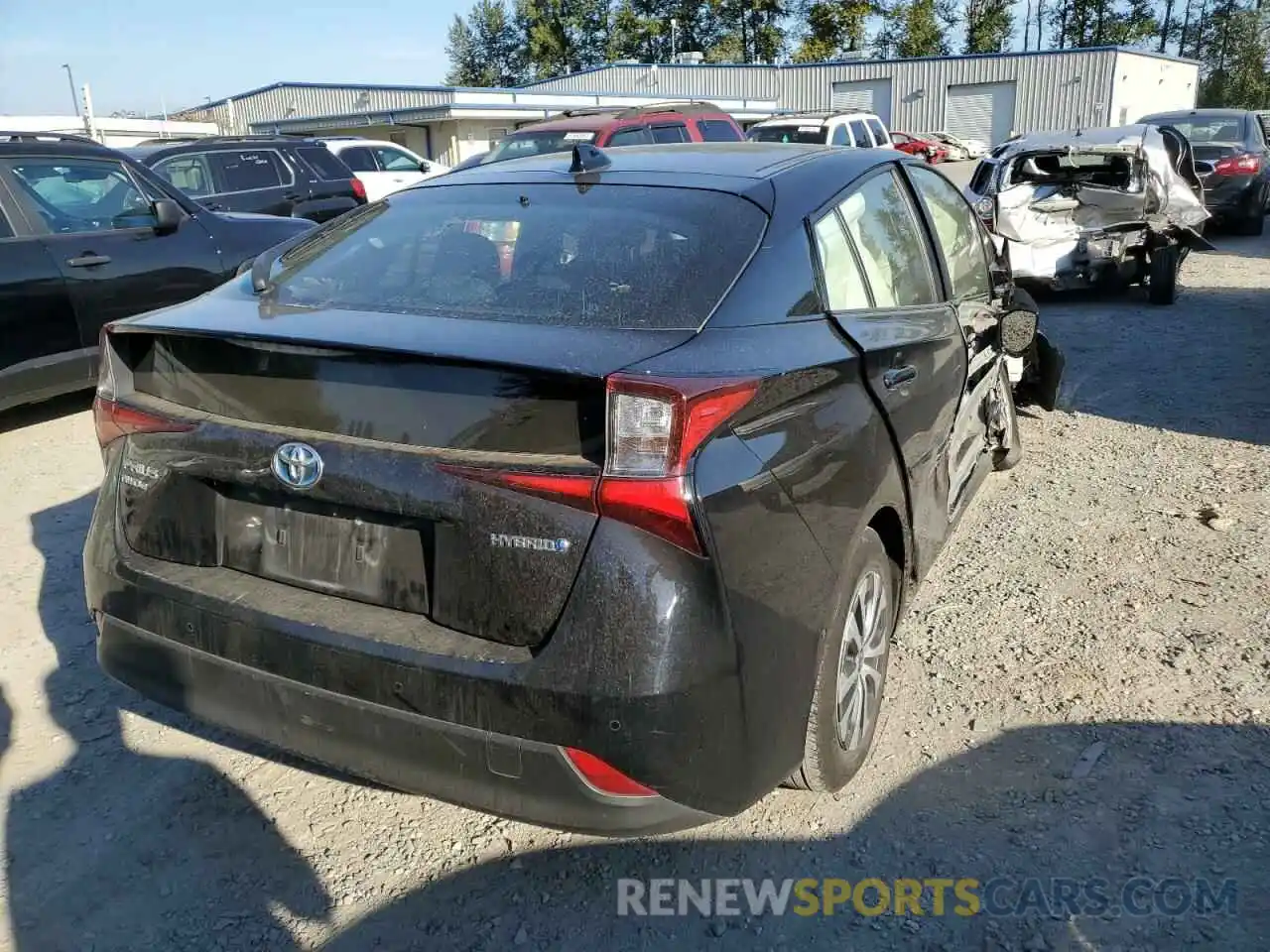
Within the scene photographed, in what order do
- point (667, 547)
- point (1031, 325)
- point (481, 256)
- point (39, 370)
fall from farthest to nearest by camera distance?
point (39, 370)
point (1031, 325)
point (481, 256)
point (667, 547)

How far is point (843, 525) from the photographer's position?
99.0 inches

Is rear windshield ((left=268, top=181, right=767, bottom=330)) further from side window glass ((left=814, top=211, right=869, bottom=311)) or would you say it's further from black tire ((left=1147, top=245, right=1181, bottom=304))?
black tire ((left=1147, top=245, right=1181, bottom=304))

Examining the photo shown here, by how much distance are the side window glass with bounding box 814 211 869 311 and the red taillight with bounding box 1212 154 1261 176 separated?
13.7 m

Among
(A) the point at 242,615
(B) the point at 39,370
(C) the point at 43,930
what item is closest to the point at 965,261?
(A) the point at 242,615

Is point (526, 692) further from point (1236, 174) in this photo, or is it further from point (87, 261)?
point (1236, 174)

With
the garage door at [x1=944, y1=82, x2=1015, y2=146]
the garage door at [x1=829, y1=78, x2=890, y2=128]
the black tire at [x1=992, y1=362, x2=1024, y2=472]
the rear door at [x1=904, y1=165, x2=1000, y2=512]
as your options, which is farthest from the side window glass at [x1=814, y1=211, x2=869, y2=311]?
the garage door at [x1=829, y1=78, x2=890, y2=128]

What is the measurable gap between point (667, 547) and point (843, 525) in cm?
69

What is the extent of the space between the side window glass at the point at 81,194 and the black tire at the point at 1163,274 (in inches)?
339

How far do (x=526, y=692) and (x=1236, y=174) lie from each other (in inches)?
608

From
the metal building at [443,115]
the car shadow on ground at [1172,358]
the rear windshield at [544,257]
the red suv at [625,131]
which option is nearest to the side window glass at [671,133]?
the red suv at [625,131]

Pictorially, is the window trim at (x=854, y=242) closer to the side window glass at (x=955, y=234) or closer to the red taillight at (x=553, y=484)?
the side window glass at (x=955, y=234)

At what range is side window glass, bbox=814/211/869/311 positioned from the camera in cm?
281

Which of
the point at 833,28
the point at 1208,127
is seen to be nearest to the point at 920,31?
the point at 833,28

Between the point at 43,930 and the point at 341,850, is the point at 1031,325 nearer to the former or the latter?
the point at 341,850
